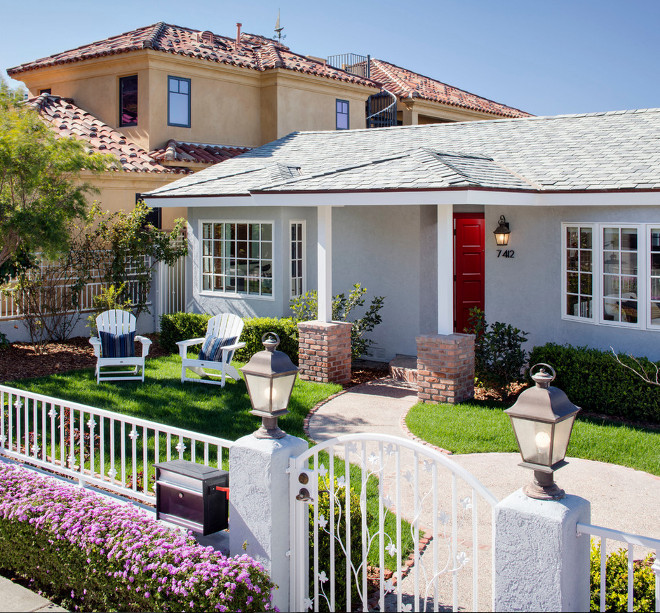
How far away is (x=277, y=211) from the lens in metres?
14.6

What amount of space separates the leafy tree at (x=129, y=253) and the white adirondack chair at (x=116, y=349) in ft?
8.96

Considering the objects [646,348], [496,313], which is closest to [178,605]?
[646,348]

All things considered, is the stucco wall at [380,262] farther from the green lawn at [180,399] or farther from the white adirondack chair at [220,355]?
the green lawn at [180,399]

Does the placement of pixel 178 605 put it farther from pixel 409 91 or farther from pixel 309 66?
pixel 409 91

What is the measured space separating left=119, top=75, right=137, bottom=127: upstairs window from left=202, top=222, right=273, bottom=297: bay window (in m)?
7.49

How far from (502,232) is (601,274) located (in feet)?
6.34

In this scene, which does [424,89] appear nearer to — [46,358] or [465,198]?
[46,358]

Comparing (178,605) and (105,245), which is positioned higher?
(105,245)

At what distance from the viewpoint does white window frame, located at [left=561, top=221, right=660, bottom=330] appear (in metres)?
10.8

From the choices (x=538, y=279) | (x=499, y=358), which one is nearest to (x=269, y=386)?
(x=499, y=358)

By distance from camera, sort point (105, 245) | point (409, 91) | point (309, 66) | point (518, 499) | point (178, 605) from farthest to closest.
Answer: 1. point (409, 91)
2. point (309, 66)
3. point (105, 245)
4. point (178, 605)
5. point (518, 499)

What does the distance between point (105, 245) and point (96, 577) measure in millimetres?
12039

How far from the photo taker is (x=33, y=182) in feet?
41.6

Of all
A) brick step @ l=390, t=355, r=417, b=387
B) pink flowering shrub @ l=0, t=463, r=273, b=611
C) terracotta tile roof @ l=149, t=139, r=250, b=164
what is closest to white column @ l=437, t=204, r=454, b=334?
brick step @ l=390, t=355, r=417, b=387
